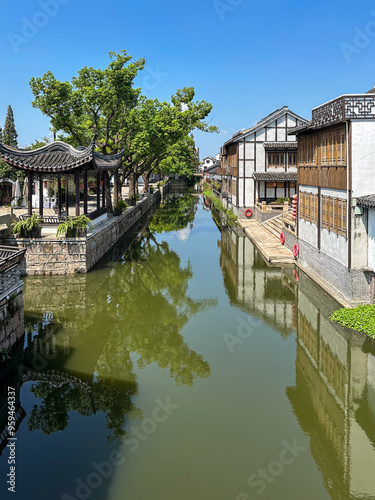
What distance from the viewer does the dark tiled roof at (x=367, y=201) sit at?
12513 millimetres

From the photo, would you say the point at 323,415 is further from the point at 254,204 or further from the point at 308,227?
the point at 254,204

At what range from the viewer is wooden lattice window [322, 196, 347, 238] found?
47.4 feet

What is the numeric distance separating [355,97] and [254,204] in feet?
79.1

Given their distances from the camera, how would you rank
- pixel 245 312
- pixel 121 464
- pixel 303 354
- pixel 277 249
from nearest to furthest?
1. pixel 121 464
2. pixel 303 354
3. pixel 245 312
4. pixel 277 249

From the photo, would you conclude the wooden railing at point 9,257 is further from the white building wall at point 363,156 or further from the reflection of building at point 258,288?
the white building wall at point 363,156

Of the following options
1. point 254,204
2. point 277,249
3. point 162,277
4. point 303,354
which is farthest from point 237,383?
point 254,204

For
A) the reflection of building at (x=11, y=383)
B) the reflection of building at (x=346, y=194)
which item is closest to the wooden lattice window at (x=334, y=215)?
the reflection of building at (x=346, y=194)

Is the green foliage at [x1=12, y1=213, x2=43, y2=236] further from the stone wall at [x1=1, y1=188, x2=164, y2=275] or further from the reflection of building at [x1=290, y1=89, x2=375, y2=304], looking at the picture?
the reflection of building at [x1=290, y1=89, x2=375, y2=304]

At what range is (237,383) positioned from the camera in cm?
970

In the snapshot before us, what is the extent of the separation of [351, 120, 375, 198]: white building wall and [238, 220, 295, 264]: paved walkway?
8.00 metres

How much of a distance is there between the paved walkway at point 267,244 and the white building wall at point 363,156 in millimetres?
8001

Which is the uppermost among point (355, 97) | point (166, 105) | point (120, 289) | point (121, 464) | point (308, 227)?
point (166, 105)

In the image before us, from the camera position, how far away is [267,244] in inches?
1000

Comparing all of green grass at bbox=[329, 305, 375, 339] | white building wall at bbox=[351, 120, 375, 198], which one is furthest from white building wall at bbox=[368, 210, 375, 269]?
green grass at bbox=[329, 305, 375, 339]
